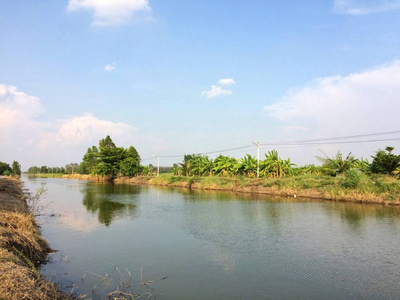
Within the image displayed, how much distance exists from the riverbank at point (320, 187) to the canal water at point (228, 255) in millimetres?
4443

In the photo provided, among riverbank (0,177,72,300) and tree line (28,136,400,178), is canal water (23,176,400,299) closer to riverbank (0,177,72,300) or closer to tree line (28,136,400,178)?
riverbank (0,177,72,300)

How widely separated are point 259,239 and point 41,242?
703cm

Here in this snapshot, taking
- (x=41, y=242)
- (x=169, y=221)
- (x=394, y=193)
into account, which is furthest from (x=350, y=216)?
(x=41, y=242)

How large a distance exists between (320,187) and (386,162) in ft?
26.1

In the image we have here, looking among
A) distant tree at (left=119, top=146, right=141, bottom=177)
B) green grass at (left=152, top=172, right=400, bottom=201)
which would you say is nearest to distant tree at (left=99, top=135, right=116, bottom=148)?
distant tree at (left=119, top=146, right=141, bottom=177)

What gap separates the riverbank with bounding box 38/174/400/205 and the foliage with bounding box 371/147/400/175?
4.81m

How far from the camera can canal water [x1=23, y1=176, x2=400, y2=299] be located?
6020mm

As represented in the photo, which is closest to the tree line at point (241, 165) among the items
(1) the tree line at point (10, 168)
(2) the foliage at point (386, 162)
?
(2) the foliage at point (386, 162)

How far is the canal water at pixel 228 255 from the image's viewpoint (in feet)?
19.7

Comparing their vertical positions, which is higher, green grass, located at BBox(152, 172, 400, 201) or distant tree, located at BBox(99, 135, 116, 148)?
distant tree, located at BBox(99, 135, 116, 148)

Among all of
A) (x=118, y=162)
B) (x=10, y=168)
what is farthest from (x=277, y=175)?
(x=10, y=168)

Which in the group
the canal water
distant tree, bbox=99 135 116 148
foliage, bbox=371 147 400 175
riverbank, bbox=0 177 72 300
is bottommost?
the canal water

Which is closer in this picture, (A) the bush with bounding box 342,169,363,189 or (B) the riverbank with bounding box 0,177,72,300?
(B) the riverbank with bounding box 0,177,72,300

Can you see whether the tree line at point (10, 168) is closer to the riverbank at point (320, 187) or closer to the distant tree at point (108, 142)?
the distant tree at point (108, 142)
